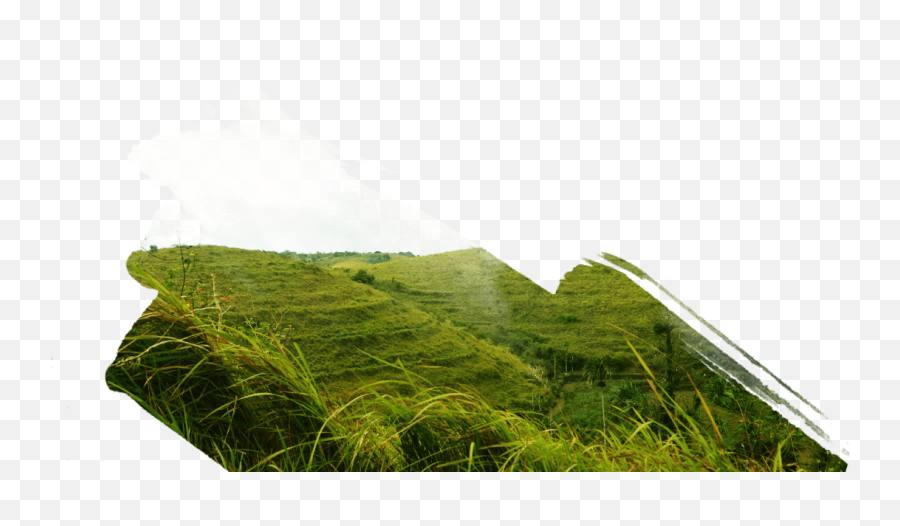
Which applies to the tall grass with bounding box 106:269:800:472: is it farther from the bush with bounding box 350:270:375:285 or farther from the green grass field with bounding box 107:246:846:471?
the bush with bounding box 350:270:375:285

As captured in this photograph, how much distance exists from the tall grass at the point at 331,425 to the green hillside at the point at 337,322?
0.40 ft

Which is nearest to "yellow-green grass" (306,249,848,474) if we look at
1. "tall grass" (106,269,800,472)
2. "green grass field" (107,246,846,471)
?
"green grass field" (107,246,846,471)

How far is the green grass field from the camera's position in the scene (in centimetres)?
278

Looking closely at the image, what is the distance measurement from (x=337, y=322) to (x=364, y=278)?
0.32m

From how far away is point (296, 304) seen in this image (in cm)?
299

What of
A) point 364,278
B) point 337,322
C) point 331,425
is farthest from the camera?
point 364,278

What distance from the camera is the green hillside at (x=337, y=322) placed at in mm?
2875

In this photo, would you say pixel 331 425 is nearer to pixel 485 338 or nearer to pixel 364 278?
pixel 364 278

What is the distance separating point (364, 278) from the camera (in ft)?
10.3

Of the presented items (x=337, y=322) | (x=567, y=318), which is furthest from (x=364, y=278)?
(x=567, y=318)

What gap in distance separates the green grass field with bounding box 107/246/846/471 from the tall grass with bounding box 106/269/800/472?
3 cm

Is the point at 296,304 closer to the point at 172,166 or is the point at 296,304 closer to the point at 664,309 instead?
the point at 172,166

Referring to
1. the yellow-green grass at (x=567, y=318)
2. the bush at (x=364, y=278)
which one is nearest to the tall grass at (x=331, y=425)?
the yellow-green grass at (x=567, y=318)

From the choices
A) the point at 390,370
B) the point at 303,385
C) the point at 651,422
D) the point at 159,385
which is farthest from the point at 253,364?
the point at 651,422
